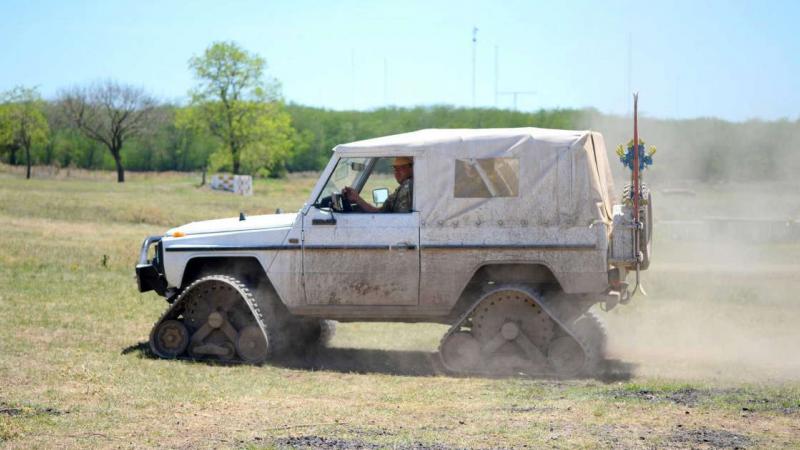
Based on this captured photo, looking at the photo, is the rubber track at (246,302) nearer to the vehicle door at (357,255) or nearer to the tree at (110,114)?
the vehicle door at (357,255)

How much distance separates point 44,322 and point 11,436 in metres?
5.71

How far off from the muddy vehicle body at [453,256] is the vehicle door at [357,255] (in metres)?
0.01

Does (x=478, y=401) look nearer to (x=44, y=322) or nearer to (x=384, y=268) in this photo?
(x=384, y=268)

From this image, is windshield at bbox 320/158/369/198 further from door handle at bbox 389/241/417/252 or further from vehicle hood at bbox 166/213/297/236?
door handle at bbox 389/241/417/252

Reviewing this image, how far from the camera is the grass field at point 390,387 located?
744 cm

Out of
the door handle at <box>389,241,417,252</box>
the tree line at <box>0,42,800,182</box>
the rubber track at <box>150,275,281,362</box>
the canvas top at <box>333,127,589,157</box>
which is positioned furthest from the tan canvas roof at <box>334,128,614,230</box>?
the tree line at <box>0,42,800,182</box>

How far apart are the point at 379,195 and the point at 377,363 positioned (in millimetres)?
1836

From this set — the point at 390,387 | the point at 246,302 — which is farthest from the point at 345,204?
the point at 390,387

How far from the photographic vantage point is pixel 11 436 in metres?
7.35

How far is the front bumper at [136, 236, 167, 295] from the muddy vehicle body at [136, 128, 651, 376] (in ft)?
0.97

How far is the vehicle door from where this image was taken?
1041 centimetres

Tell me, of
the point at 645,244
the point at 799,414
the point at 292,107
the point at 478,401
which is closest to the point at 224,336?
the point at 478,401

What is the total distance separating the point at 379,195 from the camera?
1077 cm

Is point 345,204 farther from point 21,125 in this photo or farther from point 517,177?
point 21,125
